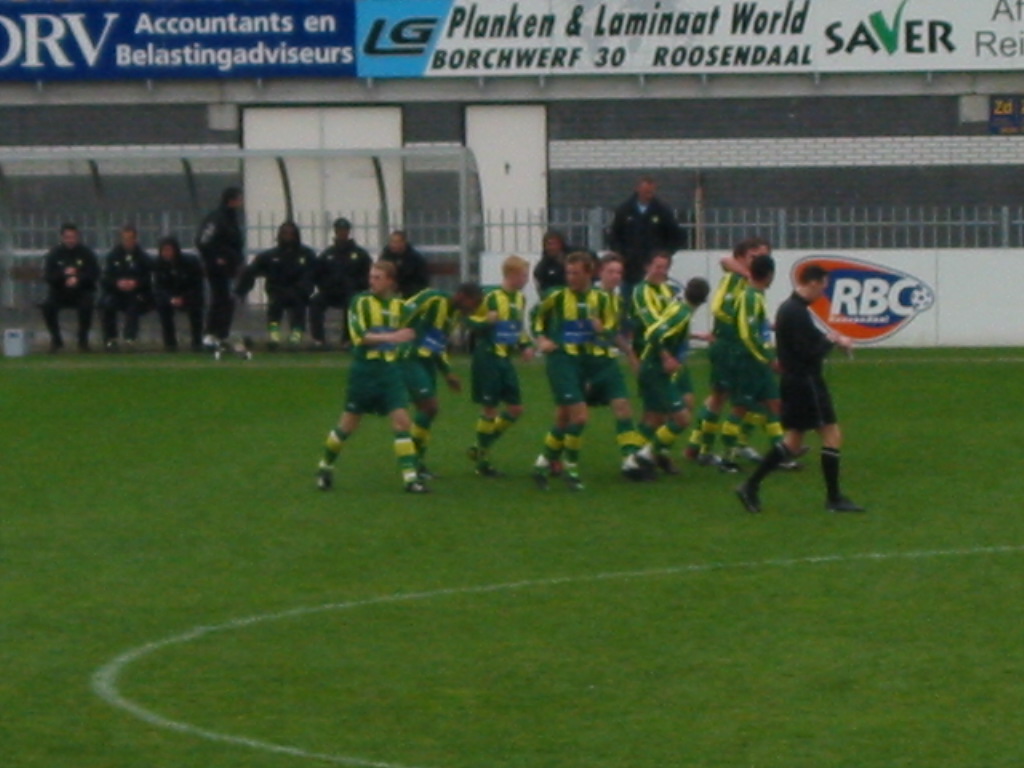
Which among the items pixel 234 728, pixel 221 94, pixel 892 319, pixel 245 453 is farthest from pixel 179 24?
pixel 234 728

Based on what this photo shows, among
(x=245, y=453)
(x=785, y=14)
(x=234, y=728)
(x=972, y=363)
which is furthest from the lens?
(x=785, y=14)

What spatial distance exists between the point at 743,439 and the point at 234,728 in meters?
8.60

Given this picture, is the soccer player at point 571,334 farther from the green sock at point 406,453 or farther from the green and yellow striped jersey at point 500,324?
the green sock at point 406,453

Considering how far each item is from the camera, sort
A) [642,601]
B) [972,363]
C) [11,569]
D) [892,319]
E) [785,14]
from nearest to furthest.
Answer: [642,601] → [11,569] → [972,363] → [892,319] → [785,14]

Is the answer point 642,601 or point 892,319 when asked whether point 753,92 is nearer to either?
point 892,319

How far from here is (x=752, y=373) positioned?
16156mm

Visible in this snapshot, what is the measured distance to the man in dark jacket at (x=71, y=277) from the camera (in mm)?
27375

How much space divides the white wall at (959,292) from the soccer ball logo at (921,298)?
0.05 metres

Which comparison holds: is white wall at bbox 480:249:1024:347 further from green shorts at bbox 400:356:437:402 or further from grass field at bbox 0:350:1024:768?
green shorts at bbox 400:356:437:402

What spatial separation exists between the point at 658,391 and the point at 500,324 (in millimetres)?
1272

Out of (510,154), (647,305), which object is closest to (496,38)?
(510,154)

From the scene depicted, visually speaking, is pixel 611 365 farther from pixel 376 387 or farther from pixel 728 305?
pixel 376 387

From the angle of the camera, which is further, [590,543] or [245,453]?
[245,453]

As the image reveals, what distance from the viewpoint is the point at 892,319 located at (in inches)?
1072
